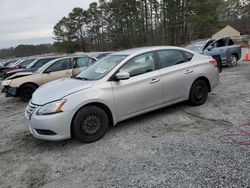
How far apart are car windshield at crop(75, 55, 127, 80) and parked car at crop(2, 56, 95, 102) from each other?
4.22m

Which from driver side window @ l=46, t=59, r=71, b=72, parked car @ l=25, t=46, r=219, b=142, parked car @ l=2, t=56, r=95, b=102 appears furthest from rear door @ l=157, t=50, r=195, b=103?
driver side window @ l=46, t=59, r=71, b=72

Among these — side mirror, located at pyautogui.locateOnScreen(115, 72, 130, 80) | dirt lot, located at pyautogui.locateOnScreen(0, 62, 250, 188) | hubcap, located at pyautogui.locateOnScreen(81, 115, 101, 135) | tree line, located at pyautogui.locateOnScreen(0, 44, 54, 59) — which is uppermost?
tree line, located at pyautogui.locateOnScreen(0, 44, 54, 59)

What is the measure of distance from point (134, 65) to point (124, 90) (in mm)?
639

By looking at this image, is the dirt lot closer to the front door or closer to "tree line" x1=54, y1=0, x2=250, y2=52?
the front door

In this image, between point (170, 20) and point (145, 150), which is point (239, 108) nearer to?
point (145, 150)

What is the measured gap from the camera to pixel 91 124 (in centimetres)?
431

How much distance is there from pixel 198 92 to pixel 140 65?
1807 mm

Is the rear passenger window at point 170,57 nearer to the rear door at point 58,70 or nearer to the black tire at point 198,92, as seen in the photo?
the black tire at point 198,92

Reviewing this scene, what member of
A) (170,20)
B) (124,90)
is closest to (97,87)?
(124,90)

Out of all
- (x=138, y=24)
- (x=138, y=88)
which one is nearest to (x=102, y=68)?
(x=138, y=88)

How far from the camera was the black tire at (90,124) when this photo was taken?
4172 millimetres

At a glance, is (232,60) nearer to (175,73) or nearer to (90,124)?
(175,73)

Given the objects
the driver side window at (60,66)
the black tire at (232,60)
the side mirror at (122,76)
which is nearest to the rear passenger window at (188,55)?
the side mirror at (122,76)

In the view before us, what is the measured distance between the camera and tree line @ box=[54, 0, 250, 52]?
144ft
